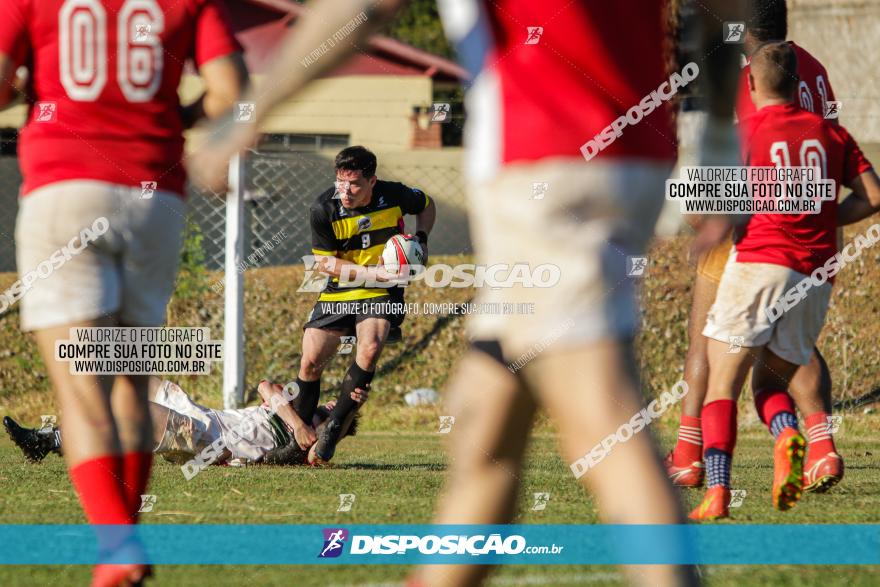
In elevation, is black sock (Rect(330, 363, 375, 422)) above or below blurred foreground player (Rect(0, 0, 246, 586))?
below

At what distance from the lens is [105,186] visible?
349 cm

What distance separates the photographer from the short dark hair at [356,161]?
26.2 feet

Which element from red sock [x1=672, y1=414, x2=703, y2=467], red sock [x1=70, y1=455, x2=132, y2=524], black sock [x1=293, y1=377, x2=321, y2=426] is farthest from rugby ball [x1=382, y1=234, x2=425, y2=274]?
Result: red sock [x1=70, y1=455, x2=132, y2=524]

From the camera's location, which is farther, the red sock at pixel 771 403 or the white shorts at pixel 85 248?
the red sock at pixel 771 403

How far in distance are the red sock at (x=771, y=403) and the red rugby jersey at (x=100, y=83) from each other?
10.0 ft

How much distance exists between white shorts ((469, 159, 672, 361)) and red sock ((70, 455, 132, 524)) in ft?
4.89

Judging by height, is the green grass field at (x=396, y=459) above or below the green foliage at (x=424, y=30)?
below

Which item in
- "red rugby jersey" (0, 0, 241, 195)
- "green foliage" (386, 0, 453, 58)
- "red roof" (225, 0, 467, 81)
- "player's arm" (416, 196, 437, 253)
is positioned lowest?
"player's arm" (416, 196, 437, 253)

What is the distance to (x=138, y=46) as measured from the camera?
3629 millimetres

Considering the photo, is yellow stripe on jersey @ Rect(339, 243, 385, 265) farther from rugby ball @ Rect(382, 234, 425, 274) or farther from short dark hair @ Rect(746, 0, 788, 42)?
short dark hair @ Rect(746, 0, 788, 42)

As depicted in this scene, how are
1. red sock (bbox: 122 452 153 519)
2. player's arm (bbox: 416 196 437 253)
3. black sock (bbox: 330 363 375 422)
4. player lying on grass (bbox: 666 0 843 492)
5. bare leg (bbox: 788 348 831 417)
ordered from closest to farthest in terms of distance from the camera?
red sock (bbox: 122 452 153 519) < player lying on grass (bbox: 666 0 843 492) < bare leg (bbox: 788 348 831 417) < black sock (bbox: 330 363 375 422) < player's arm (bbox: 416 196 437 253)

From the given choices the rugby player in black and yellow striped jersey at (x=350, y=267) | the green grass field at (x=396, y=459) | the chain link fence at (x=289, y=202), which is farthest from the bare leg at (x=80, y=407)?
the chain link fence at (x=289, y=202)

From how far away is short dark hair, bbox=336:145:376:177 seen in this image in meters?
7.98

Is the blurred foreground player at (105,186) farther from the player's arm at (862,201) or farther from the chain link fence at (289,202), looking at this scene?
the chain link fence at (289,202)
